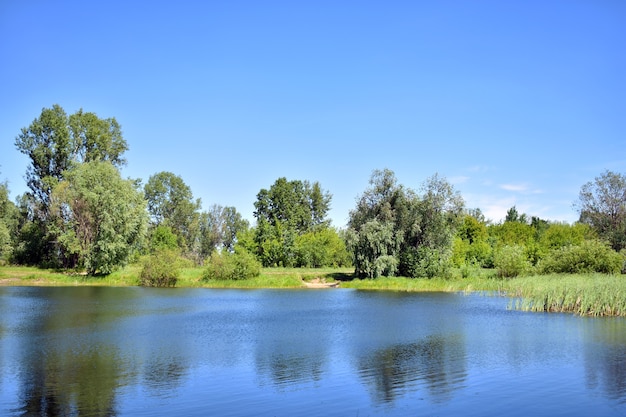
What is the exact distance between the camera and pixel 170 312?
35031 mm

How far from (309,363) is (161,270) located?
41146 millimetres

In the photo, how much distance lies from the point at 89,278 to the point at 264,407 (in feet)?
168

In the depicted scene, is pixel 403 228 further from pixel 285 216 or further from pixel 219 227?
pixel 219 227

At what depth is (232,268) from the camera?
192 ft

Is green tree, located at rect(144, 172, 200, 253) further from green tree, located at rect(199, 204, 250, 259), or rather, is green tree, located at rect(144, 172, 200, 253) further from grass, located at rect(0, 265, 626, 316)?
grass, located at rect(0, 265, 626, 316)

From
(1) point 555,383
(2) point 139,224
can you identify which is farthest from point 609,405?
(2) point 139,224

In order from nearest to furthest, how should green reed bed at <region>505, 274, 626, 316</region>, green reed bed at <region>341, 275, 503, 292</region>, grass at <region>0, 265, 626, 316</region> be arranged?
green reed bed at <region>505, 274, 626, 316</region>
grass at <region>0, 265, 626, 316</region>
green reed bed at <region>341, 275, 503, 292</region>

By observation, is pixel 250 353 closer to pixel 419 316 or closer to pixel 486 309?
pixel 419 316

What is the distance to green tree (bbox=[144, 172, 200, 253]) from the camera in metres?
102

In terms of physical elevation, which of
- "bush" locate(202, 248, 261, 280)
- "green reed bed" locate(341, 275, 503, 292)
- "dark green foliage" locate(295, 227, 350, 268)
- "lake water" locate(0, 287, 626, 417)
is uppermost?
"dark green foliage" locate(295, 227, 350, 268)

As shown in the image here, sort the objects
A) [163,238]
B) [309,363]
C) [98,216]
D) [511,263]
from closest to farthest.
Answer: [309,363] → [511,263] → [98,216] → [163,238]

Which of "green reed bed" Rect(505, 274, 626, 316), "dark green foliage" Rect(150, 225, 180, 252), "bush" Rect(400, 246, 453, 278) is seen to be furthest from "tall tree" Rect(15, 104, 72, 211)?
"green reed bed" Rect(505, 274, 626, 316)

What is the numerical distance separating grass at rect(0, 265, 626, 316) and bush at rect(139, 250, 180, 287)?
1493mm

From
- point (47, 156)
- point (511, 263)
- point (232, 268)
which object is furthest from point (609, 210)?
point (47, 156)
